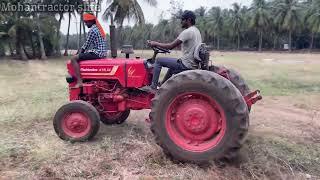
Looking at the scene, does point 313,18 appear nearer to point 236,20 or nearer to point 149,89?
point 236,20

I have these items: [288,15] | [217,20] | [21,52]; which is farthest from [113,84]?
[217,20]

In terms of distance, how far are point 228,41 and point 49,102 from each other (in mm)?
69825

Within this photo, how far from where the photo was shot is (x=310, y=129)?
731 cm

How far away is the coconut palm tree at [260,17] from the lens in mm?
65438

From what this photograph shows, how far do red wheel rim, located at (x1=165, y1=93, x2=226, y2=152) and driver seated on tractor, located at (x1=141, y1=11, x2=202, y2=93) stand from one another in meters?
0.82

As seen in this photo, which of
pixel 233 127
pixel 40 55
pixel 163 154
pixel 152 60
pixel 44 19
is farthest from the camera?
pixel 40 55

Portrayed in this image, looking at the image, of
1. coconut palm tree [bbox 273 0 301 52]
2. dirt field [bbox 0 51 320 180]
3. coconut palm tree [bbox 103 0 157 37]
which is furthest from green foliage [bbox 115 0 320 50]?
dirt field [bbox 0 51 320 180]

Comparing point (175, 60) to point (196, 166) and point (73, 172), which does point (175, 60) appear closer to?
point (196, 166)

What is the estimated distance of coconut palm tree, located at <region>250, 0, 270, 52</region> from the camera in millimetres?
65438

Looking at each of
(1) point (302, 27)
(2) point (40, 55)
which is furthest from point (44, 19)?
(1) point (302, 27)

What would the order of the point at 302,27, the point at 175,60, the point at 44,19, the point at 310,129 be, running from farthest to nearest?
the point at 302,27
the point at 44,19
the point at 310,129
the point at 175,60

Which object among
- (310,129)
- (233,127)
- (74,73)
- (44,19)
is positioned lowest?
(310,129)

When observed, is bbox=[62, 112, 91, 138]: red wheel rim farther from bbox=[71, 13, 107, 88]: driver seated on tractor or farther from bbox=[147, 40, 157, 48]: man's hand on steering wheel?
bbox=[147, 40, 157, 48]: man's hand on steering wheel

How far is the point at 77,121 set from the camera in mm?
6270
